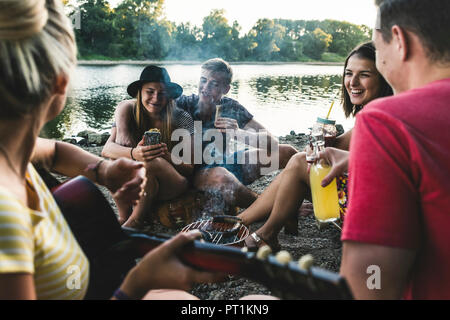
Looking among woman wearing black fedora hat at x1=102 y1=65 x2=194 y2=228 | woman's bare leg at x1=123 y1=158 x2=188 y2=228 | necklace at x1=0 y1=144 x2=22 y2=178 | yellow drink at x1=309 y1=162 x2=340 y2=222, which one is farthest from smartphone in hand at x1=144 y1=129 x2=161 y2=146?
necklace at x1=0 y1=144 x2=22 y2=178

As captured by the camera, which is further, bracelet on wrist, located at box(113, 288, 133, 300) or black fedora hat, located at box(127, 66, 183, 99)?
black fedora hat, located at box(127, 66, 183, 99)

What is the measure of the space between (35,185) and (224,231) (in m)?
1.95

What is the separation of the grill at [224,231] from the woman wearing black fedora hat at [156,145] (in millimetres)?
698

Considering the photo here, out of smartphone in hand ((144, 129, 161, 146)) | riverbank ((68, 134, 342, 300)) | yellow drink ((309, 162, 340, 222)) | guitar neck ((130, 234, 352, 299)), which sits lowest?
riverbank ((68, 134, 342, 300))

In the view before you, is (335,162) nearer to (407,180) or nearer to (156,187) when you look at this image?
(407,180)

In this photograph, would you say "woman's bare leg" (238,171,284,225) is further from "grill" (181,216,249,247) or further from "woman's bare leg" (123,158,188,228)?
"woman's bare leg" (123,158,188,228)

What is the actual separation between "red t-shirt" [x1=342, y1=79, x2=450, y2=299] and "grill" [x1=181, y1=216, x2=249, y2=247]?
6.15 ft

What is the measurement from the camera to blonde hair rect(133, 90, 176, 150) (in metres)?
4.09

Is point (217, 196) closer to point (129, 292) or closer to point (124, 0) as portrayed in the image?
point (129, 292)

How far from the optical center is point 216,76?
15.1 feet

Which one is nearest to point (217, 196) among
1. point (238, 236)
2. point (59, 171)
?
point (238, 236)

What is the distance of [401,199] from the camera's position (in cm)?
98

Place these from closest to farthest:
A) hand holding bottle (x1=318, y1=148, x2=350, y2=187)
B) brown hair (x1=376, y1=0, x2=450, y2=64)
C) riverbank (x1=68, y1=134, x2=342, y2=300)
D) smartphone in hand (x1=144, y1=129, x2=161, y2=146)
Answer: brown hair (x1=376, y1=0, x2=450, y2=64)
hand holding bottle (x1=318, y1=148, x2=350, y2=187)
riverbank (x1=68, y1=134, x2=342, y2=300)
smartphone in hand (x1=144, y1=129, x2=161, y2=146)

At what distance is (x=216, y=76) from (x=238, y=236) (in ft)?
7.75
